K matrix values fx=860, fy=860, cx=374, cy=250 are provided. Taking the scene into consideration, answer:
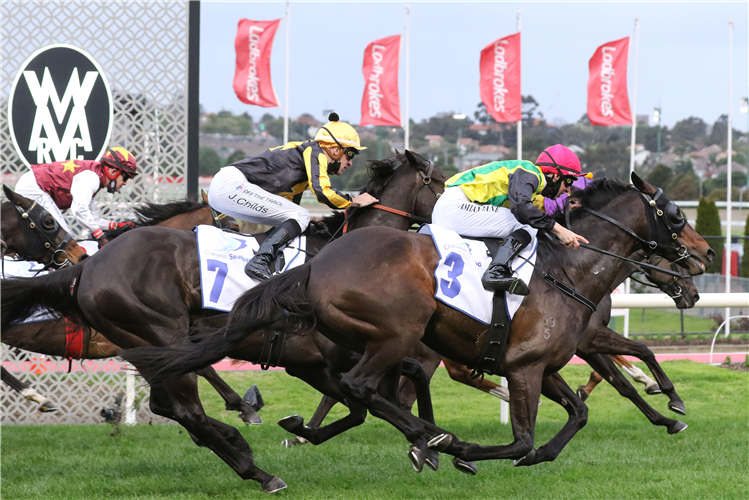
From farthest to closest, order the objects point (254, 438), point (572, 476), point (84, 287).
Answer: point (254, 438), point (572, 476), point (84, 287)

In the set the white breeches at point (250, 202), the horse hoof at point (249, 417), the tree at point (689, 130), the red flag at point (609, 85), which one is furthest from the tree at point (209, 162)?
the white breeches at point (250, 202)

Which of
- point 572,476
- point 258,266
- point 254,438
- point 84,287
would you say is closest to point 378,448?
point 254,438

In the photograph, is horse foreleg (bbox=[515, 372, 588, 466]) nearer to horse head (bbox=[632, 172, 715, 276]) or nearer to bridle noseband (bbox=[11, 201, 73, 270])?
horse head (bbox=[632, 172, 715, 276])

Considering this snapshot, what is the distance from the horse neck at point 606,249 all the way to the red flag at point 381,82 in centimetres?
1299

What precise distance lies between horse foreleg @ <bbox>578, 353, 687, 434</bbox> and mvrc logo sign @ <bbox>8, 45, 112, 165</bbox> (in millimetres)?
4447

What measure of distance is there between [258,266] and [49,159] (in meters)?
3.49

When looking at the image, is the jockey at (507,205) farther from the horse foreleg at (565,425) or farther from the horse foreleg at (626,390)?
the horse foreleg at (626,390)

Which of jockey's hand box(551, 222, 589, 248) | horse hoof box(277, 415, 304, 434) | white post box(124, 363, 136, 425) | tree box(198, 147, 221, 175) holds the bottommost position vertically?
white post box(124, 363, 136, 425)

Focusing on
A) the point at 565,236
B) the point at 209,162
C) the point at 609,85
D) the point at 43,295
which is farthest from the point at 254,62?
the point at 209,162

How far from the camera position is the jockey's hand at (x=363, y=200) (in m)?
5.21

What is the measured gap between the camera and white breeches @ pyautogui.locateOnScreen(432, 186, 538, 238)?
15.6ft

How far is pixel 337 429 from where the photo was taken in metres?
4.94

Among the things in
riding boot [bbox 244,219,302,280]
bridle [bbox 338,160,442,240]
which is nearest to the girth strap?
bridle [bbox 338,160,442,240]

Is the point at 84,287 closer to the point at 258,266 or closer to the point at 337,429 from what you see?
the point at 258,266
